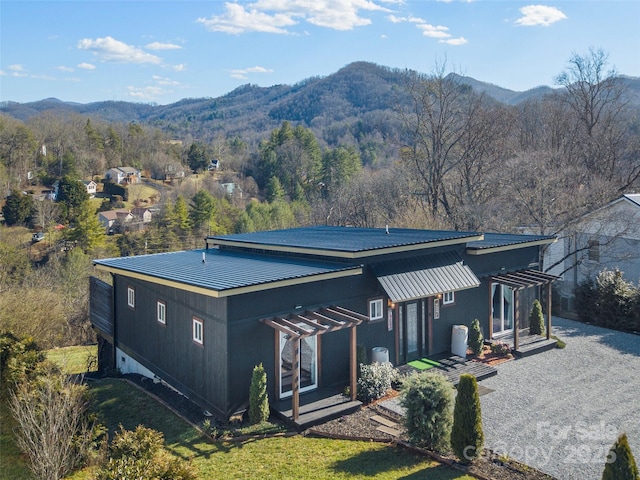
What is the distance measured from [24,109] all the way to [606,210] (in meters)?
136

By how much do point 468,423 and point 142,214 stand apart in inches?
1988

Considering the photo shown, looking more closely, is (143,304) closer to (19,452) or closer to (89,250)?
(19,452)

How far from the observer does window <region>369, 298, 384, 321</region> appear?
13.5m

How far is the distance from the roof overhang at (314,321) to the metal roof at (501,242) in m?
5.35

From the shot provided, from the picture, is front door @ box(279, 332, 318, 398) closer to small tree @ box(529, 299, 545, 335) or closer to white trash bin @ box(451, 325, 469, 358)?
white trash bin @ box(451, 325, 469, 358)

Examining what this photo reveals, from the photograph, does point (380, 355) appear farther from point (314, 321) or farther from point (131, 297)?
point (131, 297)

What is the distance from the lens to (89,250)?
44.8 m

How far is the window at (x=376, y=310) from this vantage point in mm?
13523

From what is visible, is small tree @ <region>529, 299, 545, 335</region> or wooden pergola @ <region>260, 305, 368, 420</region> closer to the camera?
wooden pergola @ <region>260, 305, 368, 420</region>

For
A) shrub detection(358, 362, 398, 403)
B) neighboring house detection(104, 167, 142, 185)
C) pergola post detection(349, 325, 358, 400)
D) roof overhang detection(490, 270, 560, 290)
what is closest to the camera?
pergola post detection(349, 325, 358, 400)

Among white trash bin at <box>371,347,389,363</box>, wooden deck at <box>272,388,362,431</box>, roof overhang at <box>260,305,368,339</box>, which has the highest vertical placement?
roof overhang at <box>260,305,368,339</box>

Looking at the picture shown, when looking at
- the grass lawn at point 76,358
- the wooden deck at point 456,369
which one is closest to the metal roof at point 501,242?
the wooden deck at point 456,369

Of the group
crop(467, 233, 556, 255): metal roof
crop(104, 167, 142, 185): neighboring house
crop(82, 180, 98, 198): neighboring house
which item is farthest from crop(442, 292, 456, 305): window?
crop(104, 167, 142, 185): neighboring house

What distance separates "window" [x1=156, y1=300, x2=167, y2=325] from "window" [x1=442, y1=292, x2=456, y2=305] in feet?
25.6
